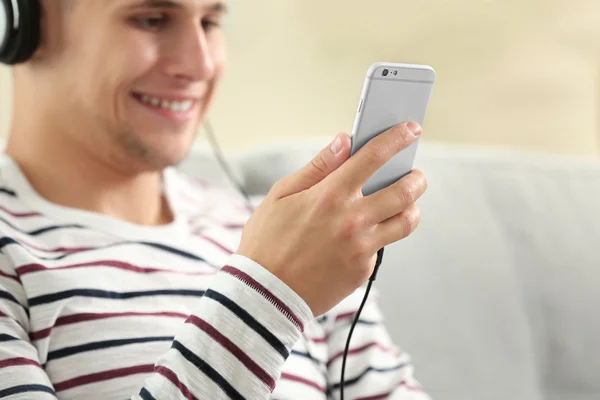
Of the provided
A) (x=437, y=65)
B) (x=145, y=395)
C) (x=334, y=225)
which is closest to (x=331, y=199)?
(x=334, y=225)

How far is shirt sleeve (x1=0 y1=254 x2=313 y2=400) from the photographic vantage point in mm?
610

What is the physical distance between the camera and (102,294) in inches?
29.4

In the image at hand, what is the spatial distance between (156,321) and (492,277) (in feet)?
1.92

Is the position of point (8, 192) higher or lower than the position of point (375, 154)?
lower

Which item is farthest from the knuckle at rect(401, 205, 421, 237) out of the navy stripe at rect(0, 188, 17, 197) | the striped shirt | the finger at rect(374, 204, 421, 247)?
the navy stripe at rect(0, 188, 17, 197)

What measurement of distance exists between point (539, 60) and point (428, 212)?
1.90ft

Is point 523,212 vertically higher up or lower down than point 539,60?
lower down

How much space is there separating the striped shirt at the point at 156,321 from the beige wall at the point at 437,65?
51cm

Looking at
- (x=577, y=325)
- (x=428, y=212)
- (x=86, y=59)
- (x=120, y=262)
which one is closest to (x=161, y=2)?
(x=86, y=59)

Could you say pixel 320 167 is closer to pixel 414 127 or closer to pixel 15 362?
pixel 414 127

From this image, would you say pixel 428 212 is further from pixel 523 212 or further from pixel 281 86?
pixel 281 86

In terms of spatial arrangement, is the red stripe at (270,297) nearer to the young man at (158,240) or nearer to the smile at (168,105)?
the young man at (158,240)

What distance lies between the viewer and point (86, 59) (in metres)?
0.82

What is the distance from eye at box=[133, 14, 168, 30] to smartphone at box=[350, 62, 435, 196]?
12.9 inches
